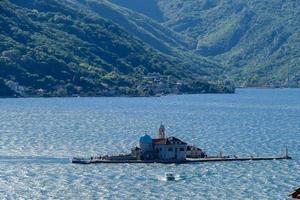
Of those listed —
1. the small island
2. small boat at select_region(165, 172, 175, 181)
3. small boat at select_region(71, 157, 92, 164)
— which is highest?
the small island

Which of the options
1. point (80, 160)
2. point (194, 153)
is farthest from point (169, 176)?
point (194, 153)

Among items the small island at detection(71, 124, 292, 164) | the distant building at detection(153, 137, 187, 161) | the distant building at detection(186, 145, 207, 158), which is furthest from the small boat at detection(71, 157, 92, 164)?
the distant building at detection(186, 145, 207, 158)

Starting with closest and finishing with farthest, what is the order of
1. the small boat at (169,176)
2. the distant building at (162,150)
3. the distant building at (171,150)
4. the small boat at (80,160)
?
the small boat at (169,176)
the small boat at (80,160)
the distant building at (162,150)
the distant building at (171,150)

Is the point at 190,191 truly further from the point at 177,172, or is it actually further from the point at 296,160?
the point at 296,160

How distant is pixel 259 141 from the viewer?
19288 cm

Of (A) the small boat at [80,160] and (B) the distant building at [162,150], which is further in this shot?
(B) the distant building at [162,150]

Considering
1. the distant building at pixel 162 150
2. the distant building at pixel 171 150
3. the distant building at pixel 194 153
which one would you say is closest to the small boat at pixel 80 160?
the distant building at pixel 162 150

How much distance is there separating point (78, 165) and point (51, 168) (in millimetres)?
7037

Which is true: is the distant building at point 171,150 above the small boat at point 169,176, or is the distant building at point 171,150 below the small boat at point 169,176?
above

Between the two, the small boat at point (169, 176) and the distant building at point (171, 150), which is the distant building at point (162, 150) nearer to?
the distant building at point (171, 150)

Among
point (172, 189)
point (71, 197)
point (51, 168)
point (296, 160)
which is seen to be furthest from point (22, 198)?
point (296, 160)

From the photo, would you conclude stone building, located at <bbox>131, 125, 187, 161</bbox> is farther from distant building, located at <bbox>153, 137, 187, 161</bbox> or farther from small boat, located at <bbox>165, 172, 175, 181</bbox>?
small boat, located at <bbox>165, 172, 175, 181</bbox>

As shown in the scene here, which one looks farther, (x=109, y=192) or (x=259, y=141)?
(x=259, y=141)

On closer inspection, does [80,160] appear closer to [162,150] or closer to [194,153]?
[162,150]
